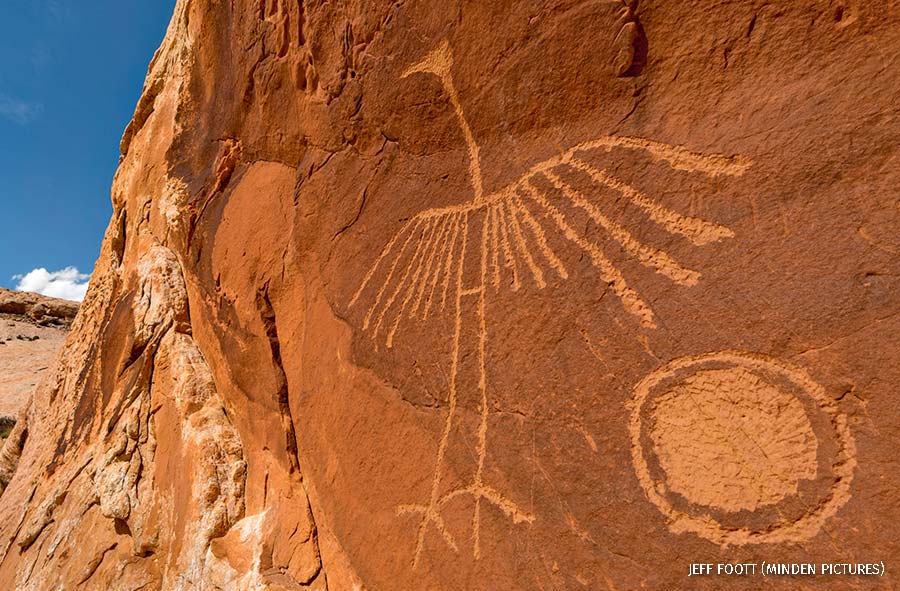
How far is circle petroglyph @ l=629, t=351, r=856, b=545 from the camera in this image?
3.26 feet

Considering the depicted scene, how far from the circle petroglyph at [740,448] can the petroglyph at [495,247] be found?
0.18 meters

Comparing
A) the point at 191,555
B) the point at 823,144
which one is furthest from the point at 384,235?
the point at 191,555

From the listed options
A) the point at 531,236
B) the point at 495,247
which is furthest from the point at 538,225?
the point at 495,247

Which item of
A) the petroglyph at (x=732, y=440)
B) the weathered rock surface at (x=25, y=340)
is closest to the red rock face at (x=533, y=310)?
the petroglyph at (x=732, y=440)

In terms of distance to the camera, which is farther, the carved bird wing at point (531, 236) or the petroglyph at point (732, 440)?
the carved bird wing at point (531, 236)

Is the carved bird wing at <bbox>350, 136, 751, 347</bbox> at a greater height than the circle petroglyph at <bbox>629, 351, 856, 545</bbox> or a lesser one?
greater

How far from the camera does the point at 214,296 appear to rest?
2711 millimetres

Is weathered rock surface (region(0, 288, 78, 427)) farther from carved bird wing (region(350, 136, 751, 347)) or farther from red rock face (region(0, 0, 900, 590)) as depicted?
carved bird wing (region(350, 136, 751, 347))

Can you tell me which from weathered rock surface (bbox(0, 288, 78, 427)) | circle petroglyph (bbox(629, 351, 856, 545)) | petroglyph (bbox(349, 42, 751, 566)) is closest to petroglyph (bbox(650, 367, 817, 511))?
circle petroglyph (bbox(629, 351, 856, 545))

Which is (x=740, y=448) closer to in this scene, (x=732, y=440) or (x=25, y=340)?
(x=732, y=440)

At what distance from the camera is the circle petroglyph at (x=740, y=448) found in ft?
Answer: 3.26

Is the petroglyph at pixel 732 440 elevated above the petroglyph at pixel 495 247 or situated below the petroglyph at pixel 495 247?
below

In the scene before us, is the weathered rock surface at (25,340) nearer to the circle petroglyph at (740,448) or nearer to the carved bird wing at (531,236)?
the carved bird wing at (531,236)

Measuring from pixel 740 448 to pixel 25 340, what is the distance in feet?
49.2
